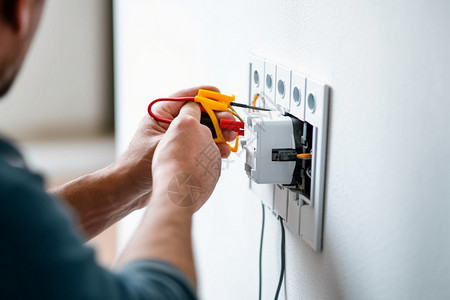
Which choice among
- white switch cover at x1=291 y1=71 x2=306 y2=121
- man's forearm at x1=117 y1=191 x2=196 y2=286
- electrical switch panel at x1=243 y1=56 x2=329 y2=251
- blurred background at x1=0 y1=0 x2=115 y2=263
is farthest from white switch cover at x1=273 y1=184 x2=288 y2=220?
blurred background at x1=0 y1=0 x2=115 y2=263

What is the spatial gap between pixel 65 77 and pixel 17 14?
234cm

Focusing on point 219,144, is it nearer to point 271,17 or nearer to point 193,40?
point 271,17

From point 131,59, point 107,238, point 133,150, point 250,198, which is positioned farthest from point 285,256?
point 107,238

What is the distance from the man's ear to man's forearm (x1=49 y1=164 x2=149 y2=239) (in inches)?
15.7

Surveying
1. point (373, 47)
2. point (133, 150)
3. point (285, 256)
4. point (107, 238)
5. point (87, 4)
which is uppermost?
point (87, 4)

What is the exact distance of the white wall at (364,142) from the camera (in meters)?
0.51

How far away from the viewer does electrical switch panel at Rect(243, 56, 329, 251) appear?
694mm

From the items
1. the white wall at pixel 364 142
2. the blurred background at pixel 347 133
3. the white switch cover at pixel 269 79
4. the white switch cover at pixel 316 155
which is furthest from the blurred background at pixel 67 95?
the white switch cover at pixel 316 155

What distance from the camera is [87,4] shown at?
260cm

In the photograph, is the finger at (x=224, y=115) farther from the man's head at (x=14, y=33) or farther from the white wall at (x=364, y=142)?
the man's head at (x=14, y=33)

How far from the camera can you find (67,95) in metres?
2.71

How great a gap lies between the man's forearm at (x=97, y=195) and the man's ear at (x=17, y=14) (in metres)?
0.40

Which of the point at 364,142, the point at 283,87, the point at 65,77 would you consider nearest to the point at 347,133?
the point at 364,142

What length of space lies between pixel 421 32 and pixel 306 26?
223 millimetres
